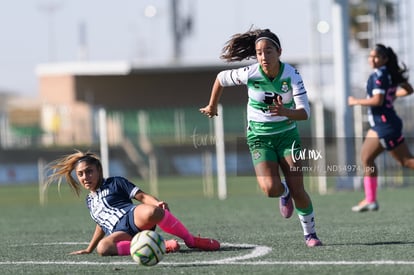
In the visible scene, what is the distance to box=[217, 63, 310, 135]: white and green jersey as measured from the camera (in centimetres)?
912

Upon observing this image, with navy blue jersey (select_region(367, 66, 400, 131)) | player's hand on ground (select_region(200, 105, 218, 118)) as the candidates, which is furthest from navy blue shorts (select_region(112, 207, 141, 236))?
navy blue jersey (select_region(367, 66, 400, 131))

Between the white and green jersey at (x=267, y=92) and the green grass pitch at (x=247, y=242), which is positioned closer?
the green grass pitch at (x=247, y=242)

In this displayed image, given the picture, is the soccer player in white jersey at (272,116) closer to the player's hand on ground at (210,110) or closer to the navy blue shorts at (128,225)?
the player's hand on ground at (210,110)

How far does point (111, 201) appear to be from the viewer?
9.15m

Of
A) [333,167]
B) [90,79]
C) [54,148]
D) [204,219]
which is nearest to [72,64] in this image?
[90,79]

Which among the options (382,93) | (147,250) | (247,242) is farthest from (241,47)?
(382,93)

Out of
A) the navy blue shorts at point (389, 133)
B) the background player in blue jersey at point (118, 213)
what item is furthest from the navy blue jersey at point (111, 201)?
the navy blue shorts at point (389, 133)

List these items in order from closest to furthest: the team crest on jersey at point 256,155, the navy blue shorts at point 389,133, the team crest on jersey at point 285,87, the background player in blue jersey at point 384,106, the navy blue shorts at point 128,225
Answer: the navy blue shorts at point 128,225 → the team crest on jersey at point 285,87 → the team crest on jersey at point 256,155 → the background player in blue jersey at point 384,106 → the navy blue shorts at point 389,133

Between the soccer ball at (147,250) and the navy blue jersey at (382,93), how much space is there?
6103 mm

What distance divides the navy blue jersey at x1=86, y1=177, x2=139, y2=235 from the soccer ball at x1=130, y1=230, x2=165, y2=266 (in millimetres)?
1130

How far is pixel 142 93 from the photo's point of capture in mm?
44281

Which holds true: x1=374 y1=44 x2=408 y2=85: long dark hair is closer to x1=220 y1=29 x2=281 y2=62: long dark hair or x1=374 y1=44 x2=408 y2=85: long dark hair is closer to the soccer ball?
x1=220 y1=29 x2=281 y2=62: long dark hair

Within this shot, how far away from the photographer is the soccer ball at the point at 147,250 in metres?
7.88

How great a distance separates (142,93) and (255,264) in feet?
120
